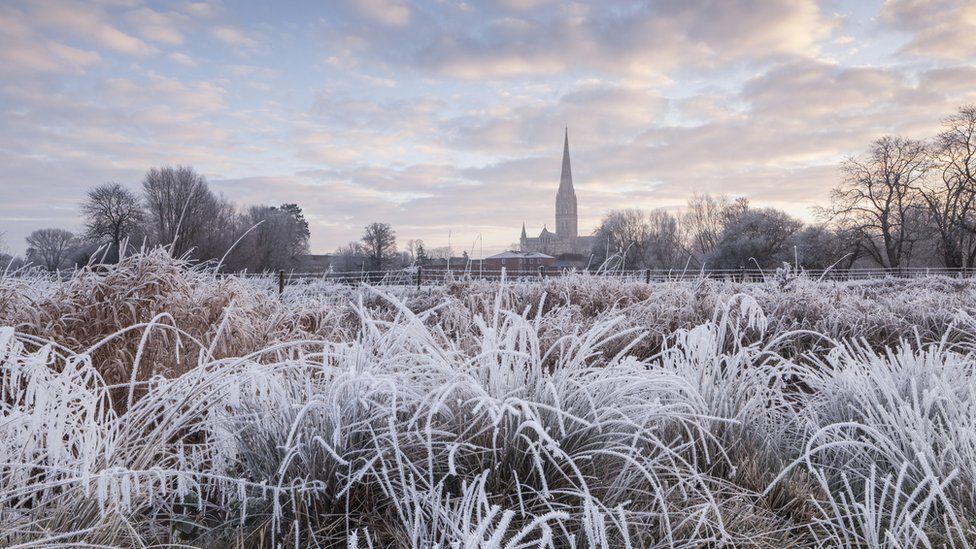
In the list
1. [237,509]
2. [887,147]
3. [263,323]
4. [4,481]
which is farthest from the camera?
[887,147]

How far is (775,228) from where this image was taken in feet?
123

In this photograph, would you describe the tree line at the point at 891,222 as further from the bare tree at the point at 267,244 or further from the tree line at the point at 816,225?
the bare tree at the point at 267,244

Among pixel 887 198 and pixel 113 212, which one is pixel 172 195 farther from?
pixel 887 198

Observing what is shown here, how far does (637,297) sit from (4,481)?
6520 millimetres

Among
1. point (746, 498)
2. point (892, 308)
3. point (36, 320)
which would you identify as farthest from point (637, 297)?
point (36, 320)

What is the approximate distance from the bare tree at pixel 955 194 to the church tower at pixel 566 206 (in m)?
93.6

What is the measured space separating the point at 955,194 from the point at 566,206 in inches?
3891

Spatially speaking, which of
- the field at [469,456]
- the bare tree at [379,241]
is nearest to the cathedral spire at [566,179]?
the bare tree at [379,241]

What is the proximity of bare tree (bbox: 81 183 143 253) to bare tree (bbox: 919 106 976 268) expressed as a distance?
44.2 metres

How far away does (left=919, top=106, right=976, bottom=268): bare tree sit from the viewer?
3102 centimetres

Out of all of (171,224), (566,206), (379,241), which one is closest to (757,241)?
(379,241)

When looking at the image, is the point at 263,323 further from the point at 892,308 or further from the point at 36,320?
the point at 892,308

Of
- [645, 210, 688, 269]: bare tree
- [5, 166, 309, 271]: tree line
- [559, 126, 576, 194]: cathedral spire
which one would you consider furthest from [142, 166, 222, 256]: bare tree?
[559, 126, 576, 194]: cathedral spire

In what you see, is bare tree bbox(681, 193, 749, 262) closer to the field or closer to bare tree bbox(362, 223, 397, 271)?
bare tree bbox(362, 223, 397, 271)
